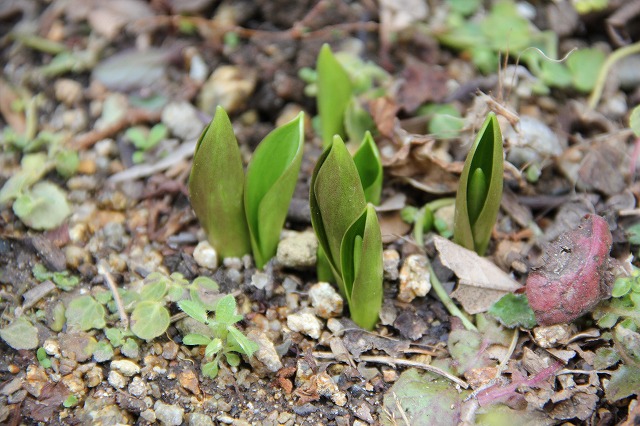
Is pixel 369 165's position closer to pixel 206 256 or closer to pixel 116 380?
pixel 206 256

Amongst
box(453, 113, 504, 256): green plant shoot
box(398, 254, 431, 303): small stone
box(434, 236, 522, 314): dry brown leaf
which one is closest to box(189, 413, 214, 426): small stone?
box(398, 254, 431, 303): small stone

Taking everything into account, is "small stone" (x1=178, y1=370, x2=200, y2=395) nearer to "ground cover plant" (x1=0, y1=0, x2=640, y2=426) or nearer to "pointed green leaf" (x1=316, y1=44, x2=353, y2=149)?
"ground cover plant" (x1=0, y1=0, x2=640, y2=426)

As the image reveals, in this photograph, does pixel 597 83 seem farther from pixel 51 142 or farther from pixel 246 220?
pixel 51 142

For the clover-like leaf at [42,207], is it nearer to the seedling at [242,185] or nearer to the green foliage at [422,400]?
the seedling at [242,185]

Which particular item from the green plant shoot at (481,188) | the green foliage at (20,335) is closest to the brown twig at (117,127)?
the green foliage at (20,335)

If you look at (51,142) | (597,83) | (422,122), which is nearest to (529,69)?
(597,83)
